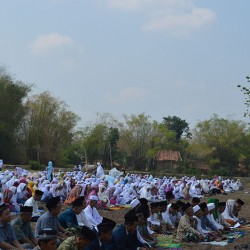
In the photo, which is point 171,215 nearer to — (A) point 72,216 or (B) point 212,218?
(B) point 212,218

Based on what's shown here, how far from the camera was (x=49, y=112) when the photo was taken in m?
43.0

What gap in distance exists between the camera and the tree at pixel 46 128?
41.1 m

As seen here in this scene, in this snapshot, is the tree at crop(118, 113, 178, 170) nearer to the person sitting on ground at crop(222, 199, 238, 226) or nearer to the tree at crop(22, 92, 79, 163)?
the tree at crop(22, 92, 79, 163)

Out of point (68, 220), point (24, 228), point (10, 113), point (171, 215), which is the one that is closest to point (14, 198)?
point (171, 215)

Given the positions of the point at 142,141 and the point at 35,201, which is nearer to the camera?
the point at 35,201

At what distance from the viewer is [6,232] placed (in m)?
5.78

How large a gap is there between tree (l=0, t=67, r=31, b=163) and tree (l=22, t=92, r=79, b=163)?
1888mm

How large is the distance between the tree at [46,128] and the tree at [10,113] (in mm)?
1888

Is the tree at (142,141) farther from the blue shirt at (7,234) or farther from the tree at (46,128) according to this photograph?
the blue shirt at (7,234)

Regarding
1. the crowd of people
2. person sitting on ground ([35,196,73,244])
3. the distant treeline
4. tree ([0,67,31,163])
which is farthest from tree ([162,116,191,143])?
person sitting on ground ([35,196,73,244])

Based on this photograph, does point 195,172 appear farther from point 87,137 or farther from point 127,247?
point 127,247

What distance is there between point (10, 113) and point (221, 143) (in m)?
20.1

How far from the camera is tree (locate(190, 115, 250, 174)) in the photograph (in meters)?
44.6

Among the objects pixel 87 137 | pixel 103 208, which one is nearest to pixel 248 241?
pixel 103 208
